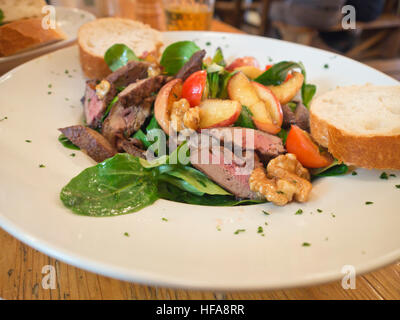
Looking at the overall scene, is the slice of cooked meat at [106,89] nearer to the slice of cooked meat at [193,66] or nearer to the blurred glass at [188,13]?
the slice of cooked meat at [193,66]

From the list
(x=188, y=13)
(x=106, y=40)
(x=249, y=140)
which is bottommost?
(x=249, y=140)

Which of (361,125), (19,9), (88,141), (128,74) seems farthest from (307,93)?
(19,9)

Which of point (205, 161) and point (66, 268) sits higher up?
point (205, 161)

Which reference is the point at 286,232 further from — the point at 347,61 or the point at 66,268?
the point at 347,61

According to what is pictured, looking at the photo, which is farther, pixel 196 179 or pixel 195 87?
pixel 195 87

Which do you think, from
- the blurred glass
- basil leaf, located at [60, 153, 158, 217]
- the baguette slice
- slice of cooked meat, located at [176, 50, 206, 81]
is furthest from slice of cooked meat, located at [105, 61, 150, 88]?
the blurred glass

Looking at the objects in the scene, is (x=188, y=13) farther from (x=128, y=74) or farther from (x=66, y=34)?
(x=128, y=74)
